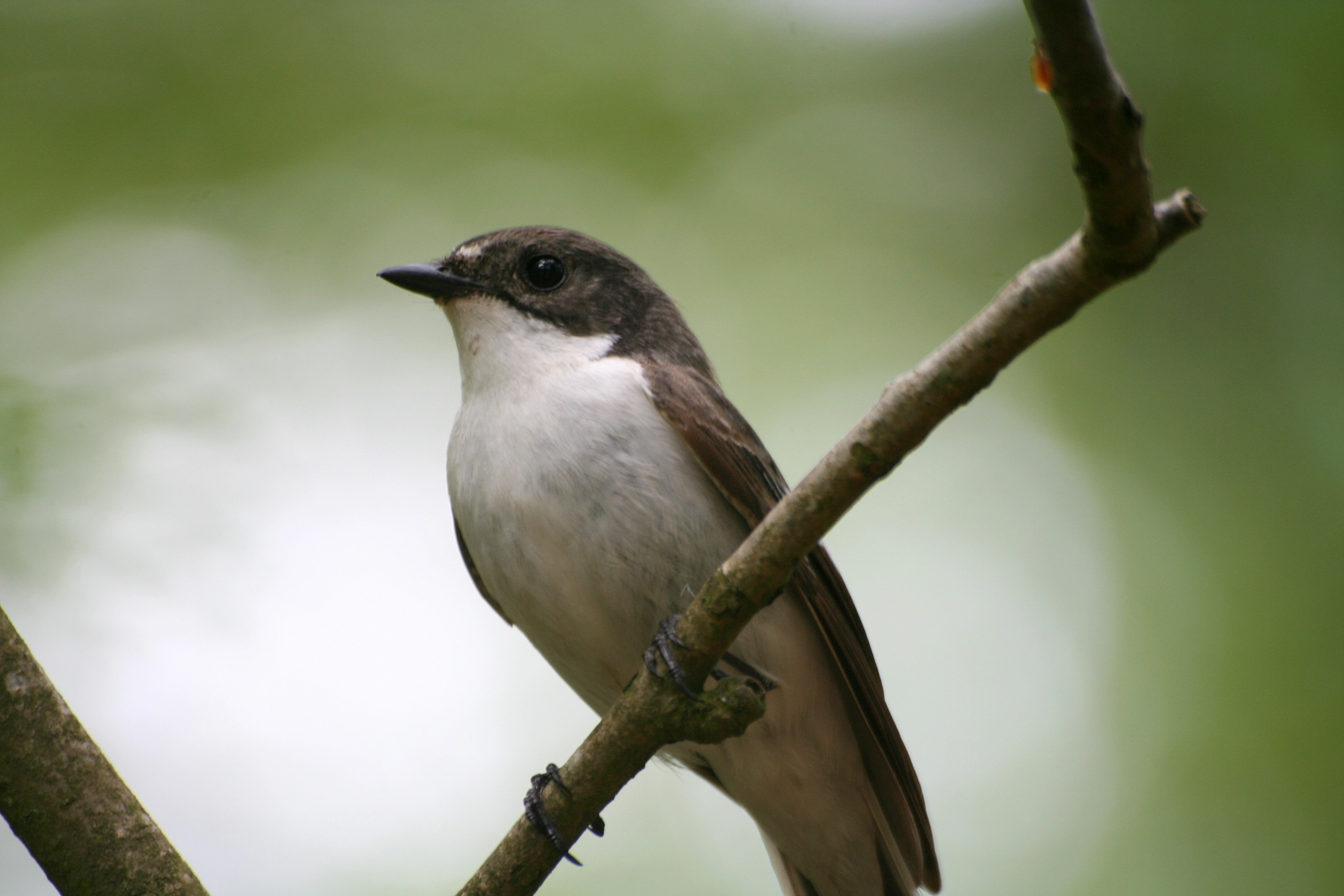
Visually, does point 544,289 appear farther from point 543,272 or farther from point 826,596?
point 826,596

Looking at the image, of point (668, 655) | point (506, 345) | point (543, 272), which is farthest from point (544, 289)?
point (668, 655)

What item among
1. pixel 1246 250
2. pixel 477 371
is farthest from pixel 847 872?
pixel 1246 250

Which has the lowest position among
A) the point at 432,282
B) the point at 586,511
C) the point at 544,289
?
the point at 586,511

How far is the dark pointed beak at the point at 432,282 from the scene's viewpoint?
4129 mm

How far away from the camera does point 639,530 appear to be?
137 inches

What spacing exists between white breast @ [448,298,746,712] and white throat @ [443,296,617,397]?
0.03 metres

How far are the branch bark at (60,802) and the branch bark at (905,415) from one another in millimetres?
821

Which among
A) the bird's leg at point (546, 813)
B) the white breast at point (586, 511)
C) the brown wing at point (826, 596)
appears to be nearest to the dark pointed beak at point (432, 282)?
the white breast at point (586, 511)

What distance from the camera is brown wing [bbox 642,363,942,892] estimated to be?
3.59 m

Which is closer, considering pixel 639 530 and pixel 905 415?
pixel 905 415

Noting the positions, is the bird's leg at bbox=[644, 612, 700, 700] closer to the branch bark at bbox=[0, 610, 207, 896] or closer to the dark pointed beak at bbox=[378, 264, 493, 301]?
the branch bark at bbox=[0, 610, 207, 896]

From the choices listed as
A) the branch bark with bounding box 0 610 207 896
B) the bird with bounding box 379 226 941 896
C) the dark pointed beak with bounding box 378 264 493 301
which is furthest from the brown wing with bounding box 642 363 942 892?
the branch bark with bounding box 0 610 207 896

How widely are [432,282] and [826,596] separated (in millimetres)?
1824

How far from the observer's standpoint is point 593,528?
3.46m
